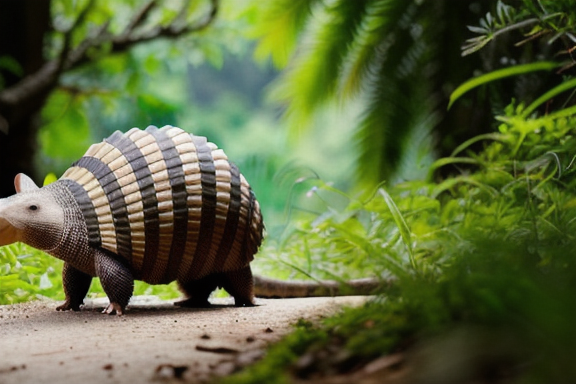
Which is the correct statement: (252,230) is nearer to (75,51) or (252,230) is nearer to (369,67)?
(369,67)

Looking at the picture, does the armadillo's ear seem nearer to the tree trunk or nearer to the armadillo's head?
the armadillo's head

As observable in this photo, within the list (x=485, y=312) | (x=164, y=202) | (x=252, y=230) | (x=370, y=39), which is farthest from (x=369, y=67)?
(x=485, y=312)

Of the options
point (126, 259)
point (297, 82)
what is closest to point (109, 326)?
point (126, 259)

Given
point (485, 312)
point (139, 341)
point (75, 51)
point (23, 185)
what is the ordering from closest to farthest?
point (485, 312) < point (139, 341) < point (23, 185) < point (75, 51)

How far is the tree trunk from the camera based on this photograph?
3820 millimetres

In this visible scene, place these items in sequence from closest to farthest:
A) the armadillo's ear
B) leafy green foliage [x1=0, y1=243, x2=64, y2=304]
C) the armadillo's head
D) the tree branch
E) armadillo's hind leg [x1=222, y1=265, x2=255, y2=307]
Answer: the armadillo's head → the armadillo's ear → armadillo's hind leg [x1=222, y1=265, x2=255, y2=307] → leafy green foliage [x1=0, y1=243, x2=64, y2=304] → the tree branch

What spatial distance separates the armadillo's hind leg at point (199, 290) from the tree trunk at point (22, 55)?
231 cm

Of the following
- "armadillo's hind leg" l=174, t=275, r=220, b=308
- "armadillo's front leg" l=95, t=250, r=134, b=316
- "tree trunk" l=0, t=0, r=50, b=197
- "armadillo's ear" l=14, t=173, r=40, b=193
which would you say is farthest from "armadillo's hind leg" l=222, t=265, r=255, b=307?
"tree trunk" l=0, t=0, r=50, b=197

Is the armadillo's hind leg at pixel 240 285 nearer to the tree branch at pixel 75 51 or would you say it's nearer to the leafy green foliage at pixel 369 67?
the leafy green foliage at pixel 369 67

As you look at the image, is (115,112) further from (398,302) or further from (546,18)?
(398,302)

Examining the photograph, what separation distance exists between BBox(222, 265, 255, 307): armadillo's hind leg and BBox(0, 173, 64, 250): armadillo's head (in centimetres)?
48

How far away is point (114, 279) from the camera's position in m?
1.60

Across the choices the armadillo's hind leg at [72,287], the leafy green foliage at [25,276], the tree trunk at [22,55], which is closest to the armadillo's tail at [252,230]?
the armadillo's hind leg at [72,287]

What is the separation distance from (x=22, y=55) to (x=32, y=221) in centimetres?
268
